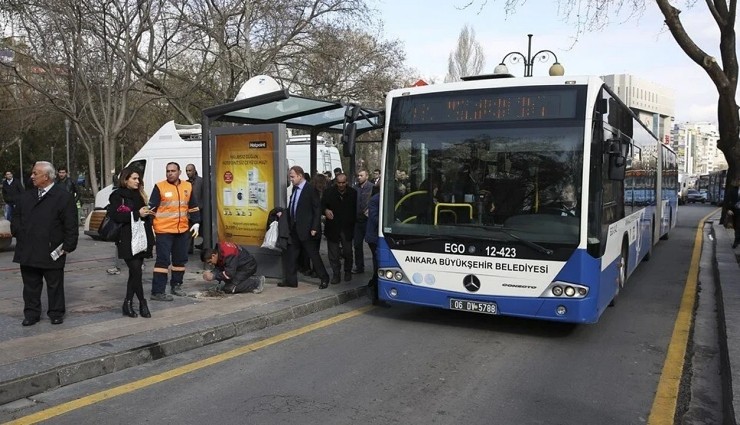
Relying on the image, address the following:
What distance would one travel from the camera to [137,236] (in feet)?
22.6

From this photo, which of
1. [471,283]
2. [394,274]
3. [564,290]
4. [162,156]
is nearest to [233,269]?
[394,274]

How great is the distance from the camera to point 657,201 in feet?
46.9

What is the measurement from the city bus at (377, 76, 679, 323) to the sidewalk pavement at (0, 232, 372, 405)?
5.43 ft

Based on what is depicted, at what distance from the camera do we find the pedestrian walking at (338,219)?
9.62 m

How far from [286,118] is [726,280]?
7.54 metres

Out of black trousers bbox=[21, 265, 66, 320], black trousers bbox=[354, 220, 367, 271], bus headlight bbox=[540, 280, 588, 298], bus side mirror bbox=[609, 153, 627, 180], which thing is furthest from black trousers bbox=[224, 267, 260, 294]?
bus side mirror bbox=[609, 153, 627, 180]

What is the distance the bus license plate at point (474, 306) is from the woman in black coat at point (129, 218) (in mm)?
3430

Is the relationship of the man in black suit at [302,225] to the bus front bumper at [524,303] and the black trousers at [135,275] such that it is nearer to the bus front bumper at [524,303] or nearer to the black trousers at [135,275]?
the bus front bumper at [524,303]

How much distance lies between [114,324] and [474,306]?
12.7ft

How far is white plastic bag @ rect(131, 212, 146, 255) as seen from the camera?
6.85 metres

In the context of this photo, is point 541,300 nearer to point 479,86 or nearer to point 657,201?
point 479,86

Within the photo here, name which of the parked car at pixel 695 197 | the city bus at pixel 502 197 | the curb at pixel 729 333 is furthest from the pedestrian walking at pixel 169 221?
the parked car at pixel 695 197

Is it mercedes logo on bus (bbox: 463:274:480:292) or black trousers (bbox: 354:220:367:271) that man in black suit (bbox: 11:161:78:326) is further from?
black trousers (bbox: 354:220:367:271)

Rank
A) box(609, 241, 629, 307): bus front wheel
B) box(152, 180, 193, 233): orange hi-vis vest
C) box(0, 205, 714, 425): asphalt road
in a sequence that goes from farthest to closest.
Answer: box(609, 241, 629, 307): bus front wheel, box(152, 180, 193, 233): orange hi-vis vest, box(0, 205, 714, 425): asphalt road
